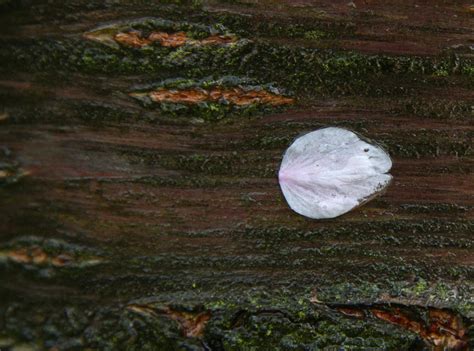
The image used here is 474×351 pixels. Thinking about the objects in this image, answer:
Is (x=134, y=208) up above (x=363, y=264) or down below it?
above

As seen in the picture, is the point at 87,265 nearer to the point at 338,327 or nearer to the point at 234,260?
the point at 234,260

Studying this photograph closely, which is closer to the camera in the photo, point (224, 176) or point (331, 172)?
point (224, 176)

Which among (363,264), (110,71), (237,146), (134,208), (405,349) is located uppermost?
(110,71)

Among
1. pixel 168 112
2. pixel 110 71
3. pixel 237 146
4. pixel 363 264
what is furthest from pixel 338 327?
pixel 110 71
